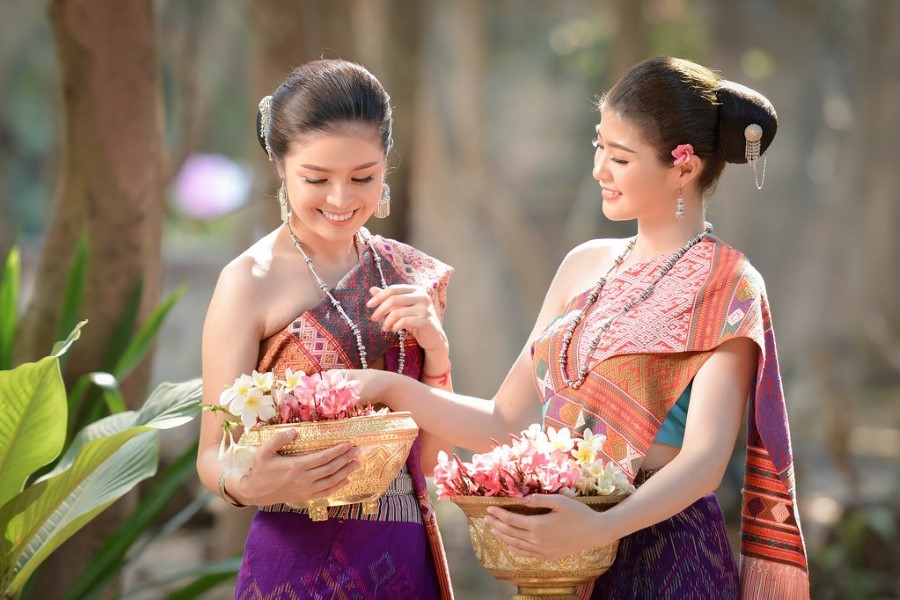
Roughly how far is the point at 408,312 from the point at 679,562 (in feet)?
2.36

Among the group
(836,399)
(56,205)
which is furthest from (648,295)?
(836,399)

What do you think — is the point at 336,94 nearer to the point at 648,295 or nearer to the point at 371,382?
the point at 371,382

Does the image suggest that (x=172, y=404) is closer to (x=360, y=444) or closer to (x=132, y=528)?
(x=132, y=528)

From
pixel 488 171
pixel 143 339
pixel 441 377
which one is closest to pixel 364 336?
pixel 441 377

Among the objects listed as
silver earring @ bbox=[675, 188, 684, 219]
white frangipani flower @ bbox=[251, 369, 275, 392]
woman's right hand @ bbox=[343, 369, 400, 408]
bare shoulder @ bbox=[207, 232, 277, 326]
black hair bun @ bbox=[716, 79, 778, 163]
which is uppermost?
black hair bun @ bbox=[716, 79, 778, 163]

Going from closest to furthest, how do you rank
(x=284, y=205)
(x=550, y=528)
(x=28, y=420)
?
(x=550, y=528) < (x=284, y=205) < (x=28, y=420)

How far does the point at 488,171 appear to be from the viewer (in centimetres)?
1295

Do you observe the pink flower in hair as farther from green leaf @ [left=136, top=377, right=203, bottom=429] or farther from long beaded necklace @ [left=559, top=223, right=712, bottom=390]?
green leaf @ [left=136, top=377, right=203, bottom=429]

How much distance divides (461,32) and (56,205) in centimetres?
857

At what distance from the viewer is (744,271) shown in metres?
2.35

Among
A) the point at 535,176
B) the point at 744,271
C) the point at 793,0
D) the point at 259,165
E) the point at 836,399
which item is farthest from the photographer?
the point at 535,176

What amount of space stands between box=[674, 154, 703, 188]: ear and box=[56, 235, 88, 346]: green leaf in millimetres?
2177

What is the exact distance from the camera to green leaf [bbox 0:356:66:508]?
2789mm

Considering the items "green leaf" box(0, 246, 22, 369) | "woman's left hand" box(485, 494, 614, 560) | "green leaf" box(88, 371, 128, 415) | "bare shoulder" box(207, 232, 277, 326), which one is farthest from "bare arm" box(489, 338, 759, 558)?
"green leaf" box(0, 246, 22, 369)
